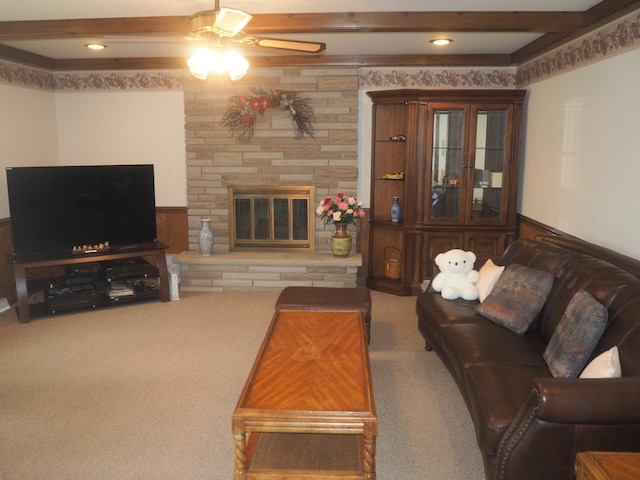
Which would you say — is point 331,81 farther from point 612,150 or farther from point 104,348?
point 104,348

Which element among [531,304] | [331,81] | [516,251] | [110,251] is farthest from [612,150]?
[110,251]

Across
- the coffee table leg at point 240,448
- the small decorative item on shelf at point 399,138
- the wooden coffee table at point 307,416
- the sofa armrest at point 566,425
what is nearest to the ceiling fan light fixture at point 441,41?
the small decorative item on shelf at point 399,138

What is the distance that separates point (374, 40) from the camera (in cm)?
483

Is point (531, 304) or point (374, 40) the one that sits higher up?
point (374, 40)

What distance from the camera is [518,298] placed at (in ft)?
10.7

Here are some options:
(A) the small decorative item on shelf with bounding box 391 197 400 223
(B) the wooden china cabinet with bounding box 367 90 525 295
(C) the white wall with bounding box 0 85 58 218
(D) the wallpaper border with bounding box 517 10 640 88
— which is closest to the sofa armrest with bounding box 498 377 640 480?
(D) the wallpaper border with bounding box 517 10 640 88

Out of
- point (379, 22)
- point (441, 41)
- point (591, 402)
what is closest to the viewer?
point (591, 402)

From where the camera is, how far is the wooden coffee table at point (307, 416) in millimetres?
2215

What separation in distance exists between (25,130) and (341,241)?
10.9ft

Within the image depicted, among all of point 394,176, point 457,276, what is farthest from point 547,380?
point 394,176

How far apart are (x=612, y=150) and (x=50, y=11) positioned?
3881 millimetres

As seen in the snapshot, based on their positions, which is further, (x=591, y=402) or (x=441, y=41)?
(x=441, y=41)

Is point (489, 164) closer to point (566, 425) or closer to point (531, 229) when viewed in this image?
point (531, 229)

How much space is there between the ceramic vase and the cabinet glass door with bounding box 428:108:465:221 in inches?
34.4
